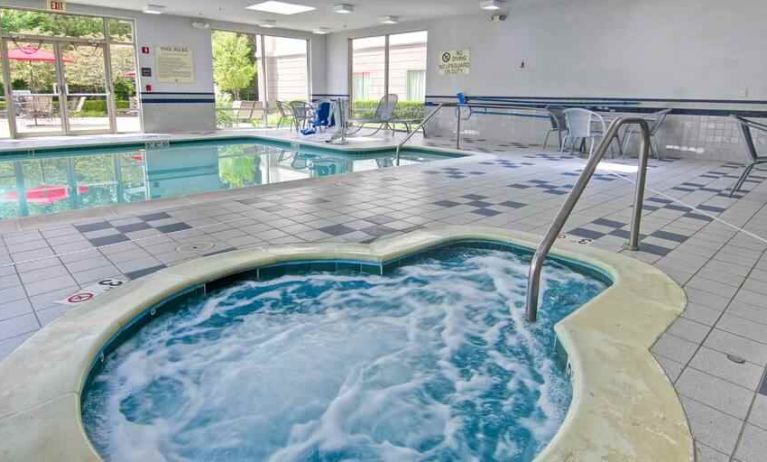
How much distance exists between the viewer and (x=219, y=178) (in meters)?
5.81

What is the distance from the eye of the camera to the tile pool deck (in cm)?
163

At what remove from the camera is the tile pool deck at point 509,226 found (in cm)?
163

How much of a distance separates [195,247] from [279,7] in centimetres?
723

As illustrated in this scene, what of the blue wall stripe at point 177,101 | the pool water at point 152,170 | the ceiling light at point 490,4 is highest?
the ceiling light at point 490,4

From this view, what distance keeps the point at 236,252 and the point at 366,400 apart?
129 cm

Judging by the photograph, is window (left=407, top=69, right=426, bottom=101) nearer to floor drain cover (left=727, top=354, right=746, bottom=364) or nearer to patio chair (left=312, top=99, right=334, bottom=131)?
patio chair (left=312, top=99, right=334, bottom=131)

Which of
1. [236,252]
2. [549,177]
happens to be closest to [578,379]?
[236,252]

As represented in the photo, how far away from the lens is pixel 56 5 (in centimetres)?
836

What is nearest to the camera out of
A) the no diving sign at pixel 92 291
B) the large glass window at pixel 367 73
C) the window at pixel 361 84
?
the no diving sign at pixel 92 291

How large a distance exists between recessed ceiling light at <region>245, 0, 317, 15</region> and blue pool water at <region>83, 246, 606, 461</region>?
7.18 metres

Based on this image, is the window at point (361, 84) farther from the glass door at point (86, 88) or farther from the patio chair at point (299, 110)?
the glass door at point (86, 88)

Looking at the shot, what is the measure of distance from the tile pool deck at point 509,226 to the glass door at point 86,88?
6833 millimetres

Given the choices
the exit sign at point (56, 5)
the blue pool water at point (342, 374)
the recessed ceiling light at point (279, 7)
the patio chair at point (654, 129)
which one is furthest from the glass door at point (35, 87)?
the patio chair at point (654, 129)

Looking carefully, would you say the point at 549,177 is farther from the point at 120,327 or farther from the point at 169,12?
the point at 169,12
